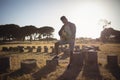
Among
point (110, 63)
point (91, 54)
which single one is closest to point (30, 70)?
point (91, 54)

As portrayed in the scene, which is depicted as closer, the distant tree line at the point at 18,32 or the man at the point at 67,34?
the man at the point at 67,34

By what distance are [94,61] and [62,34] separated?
2.27 metres

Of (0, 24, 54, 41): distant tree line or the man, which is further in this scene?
(0, 24, 54, 41): distant tree line

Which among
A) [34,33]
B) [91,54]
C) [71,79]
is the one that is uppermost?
[34,33]

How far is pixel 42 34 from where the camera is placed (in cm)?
10462

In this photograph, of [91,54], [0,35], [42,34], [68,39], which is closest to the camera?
[68,39]

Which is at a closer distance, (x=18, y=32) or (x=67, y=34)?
(x=67, y=34)

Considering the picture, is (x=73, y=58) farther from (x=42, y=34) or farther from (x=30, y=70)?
(x=42, y=34)

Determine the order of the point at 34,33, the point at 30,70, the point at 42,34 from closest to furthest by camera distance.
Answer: the point at 30,70
the point at 34,33
the point at 42,34

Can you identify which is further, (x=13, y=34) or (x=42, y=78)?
(x=13, y=34)

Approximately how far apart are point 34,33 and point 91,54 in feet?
294

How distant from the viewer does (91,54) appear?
981 cm

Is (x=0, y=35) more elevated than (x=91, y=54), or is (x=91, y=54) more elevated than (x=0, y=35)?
(x=0, y=35)

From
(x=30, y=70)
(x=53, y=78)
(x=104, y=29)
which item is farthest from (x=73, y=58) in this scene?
(x=104, y=29)
